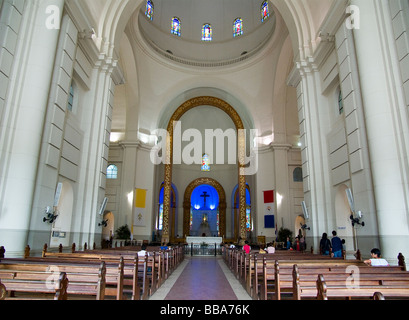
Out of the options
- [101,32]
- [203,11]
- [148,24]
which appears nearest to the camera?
[101,32]

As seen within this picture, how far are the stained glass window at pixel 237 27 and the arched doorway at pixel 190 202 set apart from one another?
43.1 ft

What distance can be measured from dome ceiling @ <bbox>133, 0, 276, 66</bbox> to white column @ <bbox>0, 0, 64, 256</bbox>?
14.5m

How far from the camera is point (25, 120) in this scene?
25.2 ft

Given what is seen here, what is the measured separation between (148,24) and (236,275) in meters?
19.6

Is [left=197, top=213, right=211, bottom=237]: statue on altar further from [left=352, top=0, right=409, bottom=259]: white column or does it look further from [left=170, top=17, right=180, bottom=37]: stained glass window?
[left=352, top=0, right=409, bottom=259]: white column

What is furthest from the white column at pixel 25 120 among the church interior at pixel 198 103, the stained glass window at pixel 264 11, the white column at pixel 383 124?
the stained glass window at pixel 264 11

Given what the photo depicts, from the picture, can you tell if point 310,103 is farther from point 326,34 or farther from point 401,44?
point 401,44

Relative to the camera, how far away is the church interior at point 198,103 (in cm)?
753

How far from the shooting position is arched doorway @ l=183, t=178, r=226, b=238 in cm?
2748

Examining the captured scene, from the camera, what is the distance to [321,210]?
35.3ft

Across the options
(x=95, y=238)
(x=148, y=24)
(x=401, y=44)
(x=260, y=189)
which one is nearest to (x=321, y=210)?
(x=401, y=44)

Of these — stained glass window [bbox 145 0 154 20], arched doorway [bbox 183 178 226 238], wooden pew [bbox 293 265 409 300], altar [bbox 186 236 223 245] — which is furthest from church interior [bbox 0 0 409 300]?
arched doorway [bbox 183 178 226 238]

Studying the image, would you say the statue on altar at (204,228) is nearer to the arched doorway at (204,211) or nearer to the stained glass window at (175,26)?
the arched doorway at (204,211)

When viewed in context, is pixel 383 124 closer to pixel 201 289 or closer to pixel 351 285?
pixel 351 285
